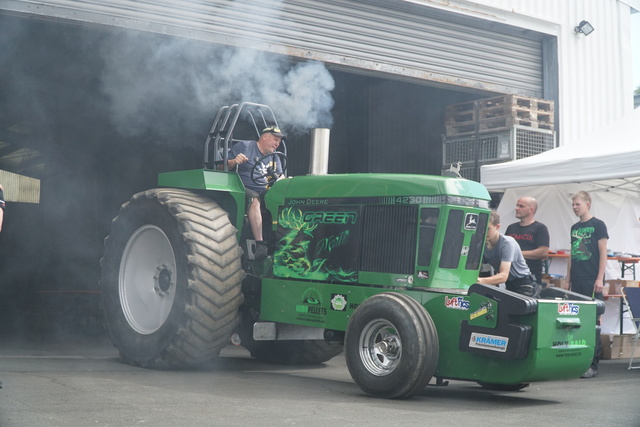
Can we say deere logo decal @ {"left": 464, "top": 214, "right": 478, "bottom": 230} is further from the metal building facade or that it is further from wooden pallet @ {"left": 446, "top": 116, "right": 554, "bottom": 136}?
wooden pallet @ {"left": 446, "top": 116, "right": 554, "bottom": 136}

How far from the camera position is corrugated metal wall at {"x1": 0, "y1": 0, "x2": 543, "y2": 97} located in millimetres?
9547

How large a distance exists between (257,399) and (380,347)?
1017 mm

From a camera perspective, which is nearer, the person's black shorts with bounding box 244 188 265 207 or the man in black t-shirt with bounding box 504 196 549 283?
the person's black shorts with bounding box 244 188 265 207

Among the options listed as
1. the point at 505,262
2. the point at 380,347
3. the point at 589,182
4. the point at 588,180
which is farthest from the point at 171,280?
the point at 589,182

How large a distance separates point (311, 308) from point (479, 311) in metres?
1.61

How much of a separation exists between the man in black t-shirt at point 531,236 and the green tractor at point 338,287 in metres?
2.18

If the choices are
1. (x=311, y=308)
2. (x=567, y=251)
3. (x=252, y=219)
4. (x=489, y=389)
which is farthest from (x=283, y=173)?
(x=567, y=251)

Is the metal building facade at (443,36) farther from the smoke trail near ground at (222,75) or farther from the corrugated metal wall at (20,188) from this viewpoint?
the corrugated metal wall at (20,188)

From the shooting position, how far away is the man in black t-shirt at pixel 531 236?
8.91 m

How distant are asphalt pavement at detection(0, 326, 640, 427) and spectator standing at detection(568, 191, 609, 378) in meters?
0.96

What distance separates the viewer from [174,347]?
7230 millimetres

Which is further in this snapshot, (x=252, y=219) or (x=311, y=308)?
(x=252, y=219)

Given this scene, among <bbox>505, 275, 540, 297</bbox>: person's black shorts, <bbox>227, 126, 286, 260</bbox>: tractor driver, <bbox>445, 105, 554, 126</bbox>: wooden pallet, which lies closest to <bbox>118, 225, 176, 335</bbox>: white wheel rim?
<bbox>227, 126, 286, 260</bbox>: tractor driver

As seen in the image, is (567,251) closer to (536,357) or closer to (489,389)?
(489,389)
